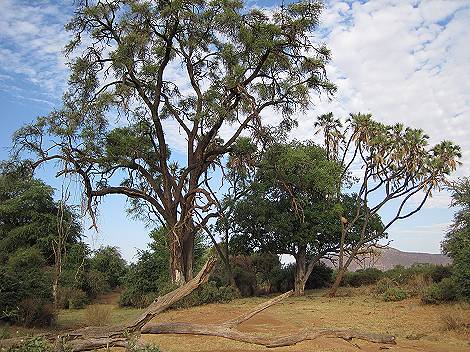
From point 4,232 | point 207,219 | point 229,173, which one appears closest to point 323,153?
point 229,173

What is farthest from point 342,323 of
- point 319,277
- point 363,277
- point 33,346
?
point 363,277

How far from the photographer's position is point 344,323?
51.7 ft

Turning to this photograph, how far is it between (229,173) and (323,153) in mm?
7029

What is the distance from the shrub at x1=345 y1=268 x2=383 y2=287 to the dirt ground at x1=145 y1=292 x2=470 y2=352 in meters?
10.2

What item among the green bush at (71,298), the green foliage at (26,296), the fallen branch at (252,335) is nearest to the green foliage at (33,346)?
the fallen branch at (252,335)

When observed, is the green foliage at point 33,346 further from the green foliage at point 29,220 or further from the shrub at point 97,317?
the green foliage at point 29,220

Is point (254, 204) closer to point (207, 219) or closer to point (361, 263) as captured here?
point (207, 219)

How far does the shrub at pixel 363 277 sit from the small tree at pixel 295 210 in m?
6.17

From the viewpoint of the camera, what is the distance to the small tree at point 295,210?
25500 millimetres

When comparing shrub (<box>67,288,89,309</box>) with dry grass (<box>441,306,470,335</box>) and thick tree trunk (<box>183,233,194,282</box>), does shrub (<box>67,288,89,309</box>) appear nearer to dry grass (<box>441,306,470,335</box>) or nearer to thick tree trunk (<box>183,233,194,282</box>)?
thick tree trunk (<box>183,233,194,282</box>)

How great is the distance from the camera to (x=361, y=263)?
28484 mm

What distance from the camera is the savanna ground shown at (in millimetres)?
11273

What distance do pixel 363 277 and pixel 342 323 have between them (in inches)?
779

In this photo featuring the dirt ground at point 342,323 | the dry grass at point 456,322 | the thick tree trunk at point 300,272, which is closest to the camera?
the dirt ground at point 342,323
